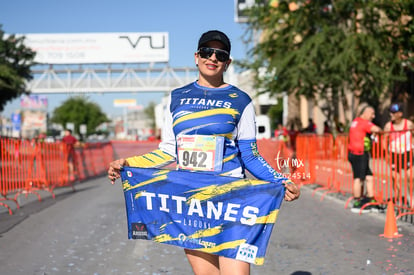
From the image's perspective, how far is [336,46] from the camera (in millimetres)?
21000

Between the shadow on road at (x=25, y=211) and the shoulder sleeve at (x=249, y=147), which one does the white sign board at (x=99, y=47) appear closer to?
the shadow on road at (x=25, y=211)

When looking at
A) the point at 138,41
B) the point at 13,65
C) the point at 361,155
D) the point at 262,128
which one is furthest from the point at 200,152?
the point at 138,41

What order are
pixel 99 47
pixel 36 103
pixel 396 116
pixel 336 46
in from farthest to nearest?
pixel 36 103, pixel 99 47, pixel 336 46, pixel 396 116

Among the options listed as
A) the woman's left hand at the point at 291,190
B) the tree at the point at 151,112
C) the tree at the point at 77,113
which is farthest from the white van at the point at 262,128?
the tree at the point at 151,112

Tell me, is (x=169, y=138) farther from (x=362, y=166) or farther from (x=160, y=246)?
(x=362, y=166)

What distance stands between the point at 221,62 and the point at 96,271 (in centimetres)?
351

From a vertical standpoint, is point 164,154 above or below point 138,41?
below

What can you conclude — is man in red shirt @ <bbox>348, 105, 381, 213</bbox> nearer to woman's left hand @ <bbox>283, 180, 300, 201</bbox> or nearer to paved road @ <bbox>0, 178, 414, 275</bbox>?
paved road @ <bbox>0, 178, 414, 275</bbox>

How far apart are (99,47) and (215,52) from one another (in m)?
74.6

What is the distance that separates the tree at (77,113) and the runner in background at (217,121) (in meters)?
108

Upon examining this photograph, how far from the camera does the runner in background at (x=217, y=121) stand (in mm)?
3602

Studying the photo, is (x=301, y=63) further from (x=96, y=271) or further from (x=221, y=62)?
(x=221, y=62)

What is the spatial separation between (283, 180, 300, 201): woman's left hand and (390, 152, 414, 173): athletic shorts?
7253 millimetres

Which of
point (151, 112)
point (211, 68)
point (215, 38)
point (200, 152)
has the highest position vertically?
point (151, 112)
